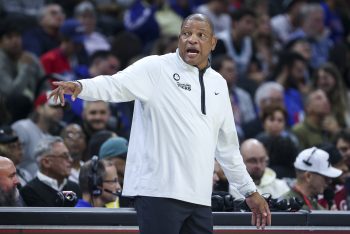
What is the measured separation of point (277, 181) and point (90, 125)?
2.50 metres

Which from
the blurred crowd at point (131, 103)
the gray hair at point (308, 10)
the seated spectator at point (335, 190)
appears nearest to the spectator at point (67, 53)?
the blurred crowd at point (131, 103)

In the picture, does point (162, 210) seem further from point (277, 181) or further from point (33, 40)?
point (33, 40)

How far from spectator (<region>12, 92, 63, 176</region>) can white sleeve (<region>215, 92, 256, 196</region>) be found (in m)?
4.35

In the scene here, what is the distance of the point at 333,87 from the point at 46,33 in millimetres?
4062

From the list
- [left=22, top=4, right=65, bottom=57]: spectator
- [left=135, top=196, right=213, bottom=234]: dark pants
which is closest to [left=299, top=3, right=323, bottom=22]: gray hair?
[left=22, top=4, right=65, bottom=57]: spectator

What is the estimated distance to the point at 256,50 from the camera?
14742 mm

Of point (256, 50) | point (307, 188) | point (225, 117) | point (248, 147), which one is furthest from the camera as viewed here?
point (256, 50)

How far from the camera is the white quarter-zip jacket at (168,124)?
5.78 m

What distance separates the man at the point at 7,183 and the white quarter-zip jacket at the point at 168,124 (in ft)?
4.98

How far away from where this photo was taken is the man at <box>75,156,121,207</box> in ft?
26.2

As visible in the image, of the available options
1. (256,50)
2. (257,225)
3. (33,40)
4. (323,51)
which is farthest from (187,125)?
(323,51)

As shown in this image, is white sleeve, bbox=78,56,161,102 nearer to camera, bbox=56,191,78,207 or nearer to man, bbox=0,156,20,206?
camera, bbox=56,191,78,207

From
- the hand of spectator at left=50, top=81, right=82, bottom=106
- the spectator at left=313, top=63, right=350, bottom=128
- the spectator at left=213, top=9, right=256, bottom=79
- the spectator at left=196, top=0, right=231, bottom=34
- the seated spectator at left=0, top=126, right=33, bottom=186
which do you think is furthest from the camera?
the spectator at left=196, top=0, right=231, bottom=34

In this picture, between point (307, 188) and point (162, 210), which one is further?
point (307, 188)
